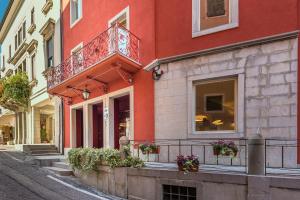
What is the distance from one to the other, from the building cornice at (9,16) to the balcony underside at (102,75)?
44.6 ft

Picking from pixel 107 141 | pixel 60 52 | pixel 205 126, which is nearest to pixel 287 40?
pixel 205 126

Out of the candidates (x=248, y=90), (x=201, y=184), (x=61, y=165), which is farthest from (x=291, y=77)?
(x=61, y=165)

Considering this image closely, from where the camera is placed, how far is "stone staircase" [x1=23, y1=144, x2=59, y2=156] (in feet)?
54.5

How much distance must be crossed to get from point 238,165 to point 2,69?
3205 cm

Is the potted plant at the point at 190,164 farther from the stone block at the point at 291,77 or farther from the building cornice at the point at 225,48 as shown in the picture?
the building cornice at the point at 225,48

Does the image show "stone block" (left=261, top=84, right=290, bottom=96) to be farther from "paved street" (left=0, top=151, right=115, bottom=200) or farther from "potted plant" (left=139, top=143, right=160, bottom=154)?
"paved street" (left=0, top=151, right=115, bottom=200)

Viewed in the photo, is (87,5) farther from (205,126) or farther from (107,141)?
(205,126)

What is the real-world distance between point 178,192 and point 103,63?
5048mm

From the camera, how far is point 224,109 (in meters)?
8.69

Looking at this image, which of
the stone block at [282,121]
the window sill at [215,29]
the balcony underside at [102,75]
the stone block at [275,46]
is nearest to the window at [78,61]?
the balcony underside at [102,75]

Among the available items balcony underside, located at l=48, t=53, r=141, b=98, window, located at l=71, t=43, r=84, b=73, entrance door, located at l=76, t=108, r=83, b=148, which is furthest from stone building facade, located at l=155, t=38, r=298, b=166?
entrance door, located at l=76, t=108, r=83, b=148

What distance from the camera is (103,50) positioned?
38.0 feet

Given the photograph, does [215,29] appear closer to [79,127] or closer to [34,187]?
[34,187]

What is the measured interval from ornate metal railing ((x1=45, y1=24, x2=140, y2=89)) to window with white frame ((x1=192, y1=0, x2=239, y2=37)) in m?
2.37
